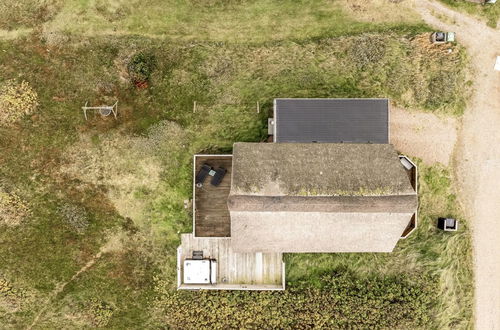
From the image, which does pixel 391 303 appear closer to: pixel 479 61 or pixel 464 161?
pixel 464 161

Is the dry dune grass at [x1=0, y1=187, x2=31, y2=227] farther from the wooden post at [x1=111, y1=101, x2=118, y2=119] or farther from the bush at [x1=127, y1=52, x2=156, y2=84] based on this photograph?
the bush at [x1=127, y1=52, x2=156, y2=84]

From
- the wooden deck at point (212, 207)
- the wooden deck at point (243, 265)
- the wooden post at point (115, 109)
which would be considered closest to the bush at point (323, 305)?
the wooden deck at point (243, 265)

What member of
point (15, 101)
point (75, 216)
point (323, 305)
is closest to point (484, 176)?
point (323, 305)

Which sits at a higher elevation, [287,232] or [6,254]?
[287,232]

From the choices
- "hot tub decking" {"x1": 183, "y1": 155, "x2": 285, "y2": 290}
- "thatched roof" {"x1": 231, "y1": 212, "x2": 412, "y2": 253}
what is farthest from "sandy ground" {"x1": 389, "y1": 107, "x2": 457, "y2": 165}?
"hot tub decking" {"x1": 183, "y1": 155, "x2": 285, "y2": 290}

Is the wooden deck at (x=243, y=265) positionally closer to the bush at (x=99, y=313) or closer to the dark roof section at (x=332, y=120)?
the bush at (x=99, y=313)

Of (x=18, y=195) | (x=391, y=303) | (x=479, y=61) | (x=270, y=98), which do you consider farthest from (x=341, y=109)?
(x=18, y=195)

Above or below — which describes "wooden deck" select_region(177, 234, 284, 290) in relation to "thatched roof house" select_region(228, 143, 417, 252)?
below

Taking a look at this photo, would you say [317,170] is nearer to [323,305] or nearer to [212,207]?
[212,207]
